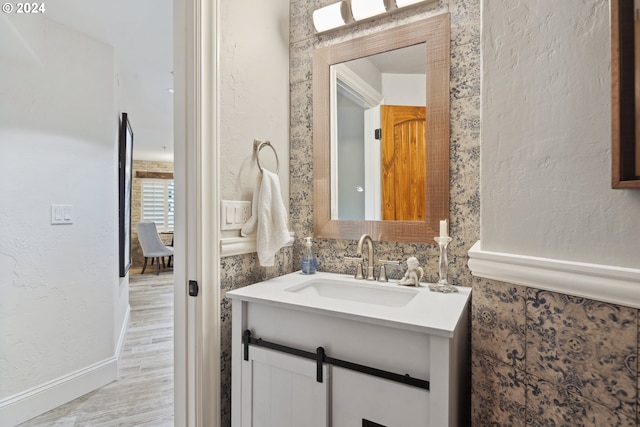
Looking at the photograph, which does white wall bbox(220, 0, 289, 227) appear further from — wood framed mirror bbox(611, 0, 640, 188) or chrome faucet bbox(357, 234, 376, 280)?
wood framed mirror bbox(611, 0, 640, 188)

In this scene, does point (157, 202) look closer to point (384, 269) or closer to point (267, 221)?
point (267, 221)

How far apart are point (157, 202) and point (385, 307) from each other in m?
7.45

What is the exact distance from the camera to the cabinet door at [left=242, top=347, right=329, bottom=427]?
3.46ft

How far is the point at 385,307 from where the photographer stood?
3.50 feet

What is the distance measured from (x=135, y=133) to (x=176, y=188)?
14.6ft

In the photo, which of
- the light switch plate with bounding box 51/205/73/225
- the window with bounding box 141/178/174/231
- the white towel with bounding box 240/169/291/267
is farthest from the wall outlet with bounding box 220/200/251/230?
the window with bounding box 141/178/174/231

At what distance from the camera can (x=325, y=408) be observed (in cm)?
103

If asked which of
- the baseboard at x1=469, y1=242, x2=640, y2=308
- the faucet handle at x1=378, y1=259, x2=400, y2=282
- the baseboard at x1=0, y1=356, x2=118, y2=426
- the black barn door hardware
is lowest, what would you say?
the baseboard at x1=0, y1=356, x2=118, y2=426

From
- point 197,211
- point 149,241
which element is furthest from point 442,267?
point 149,241

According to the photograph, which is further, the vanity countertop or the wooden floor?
the wooden floor

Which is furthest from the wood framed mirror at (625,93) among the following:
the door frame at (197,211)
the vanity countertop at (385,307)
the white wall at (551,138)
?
the door frame at (197,211)

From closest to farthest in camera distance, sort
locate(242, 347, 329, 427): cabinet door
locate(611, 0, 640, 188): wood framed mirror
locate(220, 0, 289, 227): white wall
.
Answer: locate(611, 0, 640, 188): wood framed mirror → locate(242, 347, 329, 427): cabinet door → locate(220, 0, 289, 227): white wall

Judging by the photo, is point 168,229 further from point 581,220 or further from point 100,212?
point 581,220

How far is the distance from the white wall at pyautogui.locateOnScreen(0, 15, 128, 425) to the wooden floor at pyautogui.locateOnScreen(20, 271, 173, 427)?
0.35 ft
